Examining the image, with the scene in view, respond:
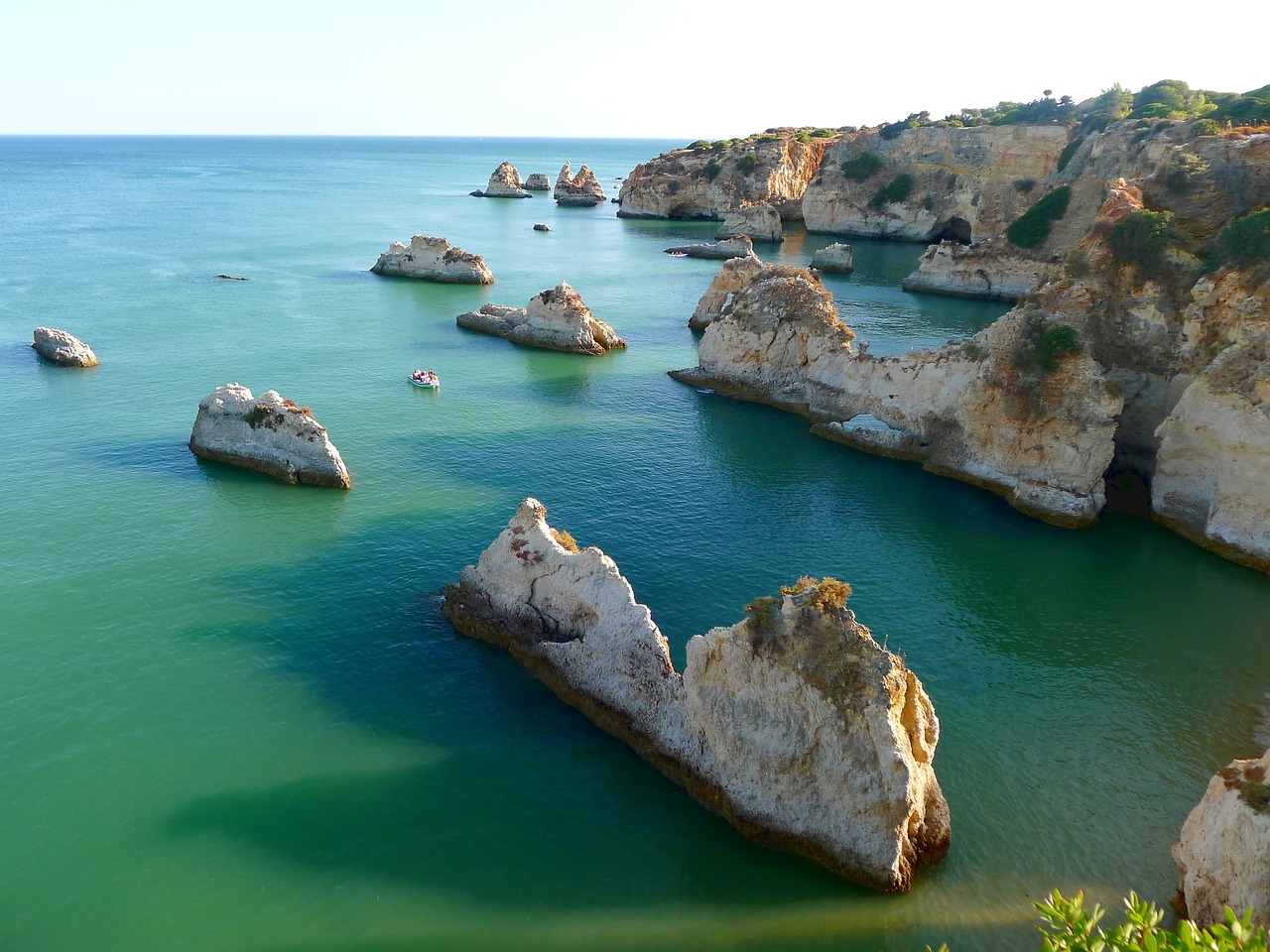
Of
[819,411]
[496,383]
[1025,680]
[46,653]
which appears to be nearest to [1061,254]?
[819,411]

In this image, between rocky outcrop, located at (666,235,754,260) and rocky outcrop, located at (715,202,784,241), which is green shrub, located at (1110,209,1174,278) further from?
rocky outcrop, located at (715,202,784,241)

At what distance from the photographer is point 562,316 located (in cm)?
6450

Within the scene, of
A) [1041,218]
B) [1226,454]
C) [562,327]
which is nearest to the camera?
[1226,454]

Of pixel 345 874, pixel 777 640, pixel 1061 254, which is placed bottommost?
pixel 345 874

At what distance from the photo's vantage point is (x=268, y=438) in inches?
1576

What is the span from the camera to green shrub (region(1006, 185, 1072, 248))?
74.9m

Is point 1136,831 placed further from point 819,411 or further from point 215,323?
point 215,323

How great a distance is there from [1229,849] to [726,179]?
133 meters

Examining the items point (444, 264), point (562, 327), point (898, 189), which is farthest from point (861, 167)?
point (562, 327)

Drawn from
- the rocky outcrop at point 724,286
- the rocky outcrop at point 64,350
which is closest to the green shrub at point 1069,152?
the rocky outcrop at point 724,286

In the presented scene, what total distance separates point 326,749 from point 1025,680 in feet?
68.9

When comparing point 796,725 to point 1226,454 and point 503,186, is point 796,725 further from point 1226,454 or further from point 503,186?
point 503,186

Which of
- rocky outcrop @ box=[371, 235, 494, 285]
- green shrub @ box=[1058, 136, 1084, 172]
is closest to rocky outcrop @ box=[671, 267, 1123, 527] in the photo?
rocky outcrop @ box=[371, 235, 494, 285]

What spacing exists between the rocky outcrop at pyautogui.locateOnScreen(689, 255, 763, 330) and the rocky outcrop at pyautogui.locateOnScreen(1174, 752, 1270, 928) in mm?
53557
